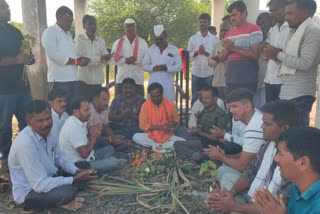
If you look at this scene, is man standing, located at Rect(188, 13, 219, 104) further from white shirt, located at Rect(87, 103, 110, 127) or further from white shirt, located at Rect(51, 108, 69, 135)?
white shirt, located at Rect(51, 108, 69, 135)

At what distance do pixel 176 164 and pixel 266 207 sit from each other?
96.3 inches

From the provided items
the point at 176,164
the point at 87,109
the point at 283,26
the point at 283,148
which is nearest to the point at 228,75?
the point at 283,26

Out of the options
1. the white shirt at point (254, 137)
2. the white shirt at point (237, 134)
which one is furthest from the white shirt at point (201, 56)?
the white shirt at point (254, 137)

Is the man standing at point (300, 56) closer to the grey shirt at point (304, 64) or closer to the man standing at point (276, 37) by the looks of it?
the grey shirt at point (304, 64)

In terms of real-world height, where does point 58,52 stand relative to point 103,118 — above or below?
above

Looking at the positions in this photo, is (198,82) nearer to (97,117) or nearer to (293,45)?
(97,117)

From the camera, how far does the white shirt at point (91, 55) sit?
20.3 ft

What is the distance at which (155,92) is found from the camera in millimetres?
5652

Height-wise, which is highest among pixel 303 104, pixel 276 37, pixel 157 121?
pixel 276 37

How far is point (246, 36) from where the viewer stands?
15.4 ft

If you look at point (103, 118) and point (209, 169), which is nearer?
point (209, 169)

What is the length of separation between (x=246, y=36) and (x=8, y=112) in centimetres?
371

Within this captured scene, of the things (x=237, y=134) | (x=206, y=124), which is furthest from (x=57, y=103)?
(x=237, y=134)

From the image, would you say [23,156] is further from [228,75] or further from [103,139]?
[228,75]
